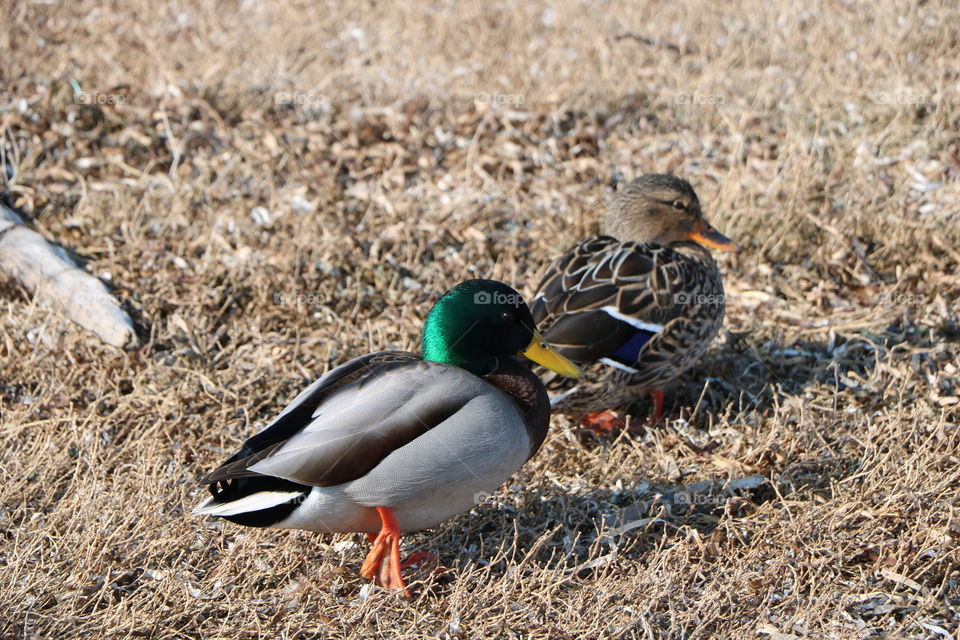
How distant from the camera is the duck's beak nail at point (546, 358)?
3584 millimetres

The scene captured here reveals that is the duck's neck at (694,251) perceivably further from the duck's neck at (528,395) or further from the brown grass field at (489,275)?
the duck's neck at (528,395)

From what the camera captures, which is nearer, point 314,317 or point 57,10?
point 314,317

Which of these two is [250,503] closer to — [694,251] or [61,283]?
[61,283]

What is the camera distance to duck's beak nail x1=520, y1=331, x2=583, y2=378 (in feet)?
11.8

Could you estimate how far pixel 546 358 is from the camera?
360 cm

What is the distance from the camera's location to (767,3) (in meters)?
7.49

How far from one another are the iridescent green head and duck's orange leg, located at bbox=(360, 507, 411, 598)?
1.87 ft

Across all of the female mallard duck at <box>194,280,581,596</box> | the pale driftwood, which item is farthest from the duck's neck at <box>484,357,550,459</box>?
the pale driftwood

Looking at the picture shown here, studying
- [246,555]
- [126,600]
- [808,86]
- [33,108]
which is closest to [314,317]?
[246,555]

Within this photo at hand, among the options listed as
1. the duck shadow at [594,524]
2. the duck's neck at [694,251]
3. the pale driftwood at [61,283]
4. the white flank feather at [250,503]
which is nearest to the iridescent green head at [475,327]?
the duck shadow at [594,524]

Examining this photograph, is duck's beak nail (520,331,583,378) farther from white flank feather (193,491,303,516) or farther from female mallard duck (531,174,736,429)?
white flank feather (193,491,303,516)

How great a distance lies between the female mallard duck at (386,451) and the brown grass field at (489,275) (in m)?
0.23

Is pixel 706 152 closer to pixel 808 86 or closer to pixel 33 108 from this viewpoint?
pixel 808 86

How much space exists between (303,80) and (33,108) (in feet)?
5.21
